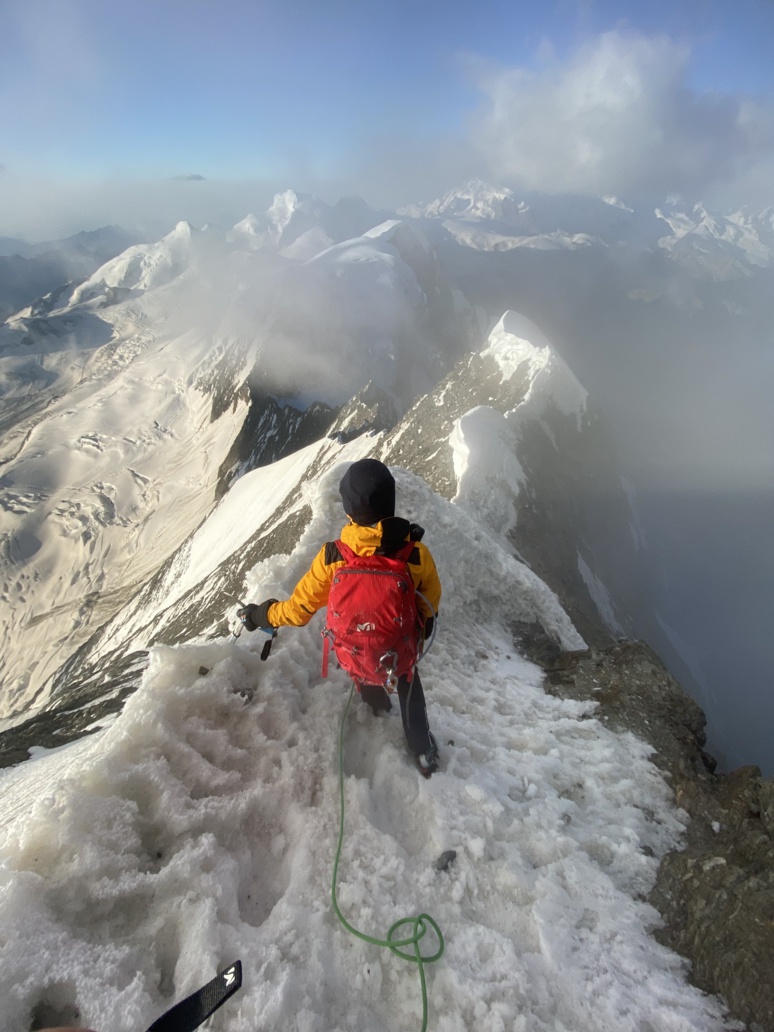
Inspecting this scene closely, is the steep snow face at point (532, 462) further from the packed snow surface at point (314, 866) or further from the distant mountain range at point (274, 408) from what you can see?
the packed snow surface at point (314, 866)

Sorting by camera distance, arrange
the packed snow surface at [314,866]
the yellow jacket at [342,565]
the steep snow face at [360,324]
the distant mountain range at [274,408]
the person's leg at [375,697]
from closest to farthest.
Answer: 1. the packed snow surface at [314,866]
2. the yellow jacket at [342,565]
3. the person's leg at [375,697]
4. the distant mountain range at [274,408]
5. the steep snow face at [360,324]

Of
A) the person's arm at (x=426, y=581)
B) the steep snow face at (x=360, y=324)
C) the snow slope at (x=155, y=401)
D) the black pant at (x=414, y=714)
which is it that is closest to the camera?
the person's arm at (x=426, y=581)

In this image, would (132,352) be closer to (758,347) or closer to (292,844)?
(292,844)

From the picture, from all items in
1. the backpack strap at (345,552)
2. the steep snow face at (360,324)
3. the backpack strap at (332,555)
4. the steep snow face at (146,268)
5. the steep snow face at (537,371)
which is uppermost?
the steep snow face at (146,268)

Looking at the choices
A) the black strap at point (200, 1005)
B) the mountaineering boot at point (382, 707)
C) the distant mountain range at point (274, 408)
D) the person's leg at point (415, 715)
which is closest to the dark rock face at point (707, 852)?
the person's leg at point (415, 715)

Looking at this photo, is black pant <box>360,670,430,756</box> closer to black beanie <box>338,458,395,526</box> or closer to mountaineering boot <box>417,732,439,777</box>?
mountaineering boot <box>417,732,439,777</box>

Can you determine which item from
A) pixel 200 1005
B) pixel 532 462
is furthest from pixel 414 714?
pixel 532 462

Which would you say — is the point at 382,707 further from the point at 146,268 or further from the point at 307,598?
the point at 146,268
